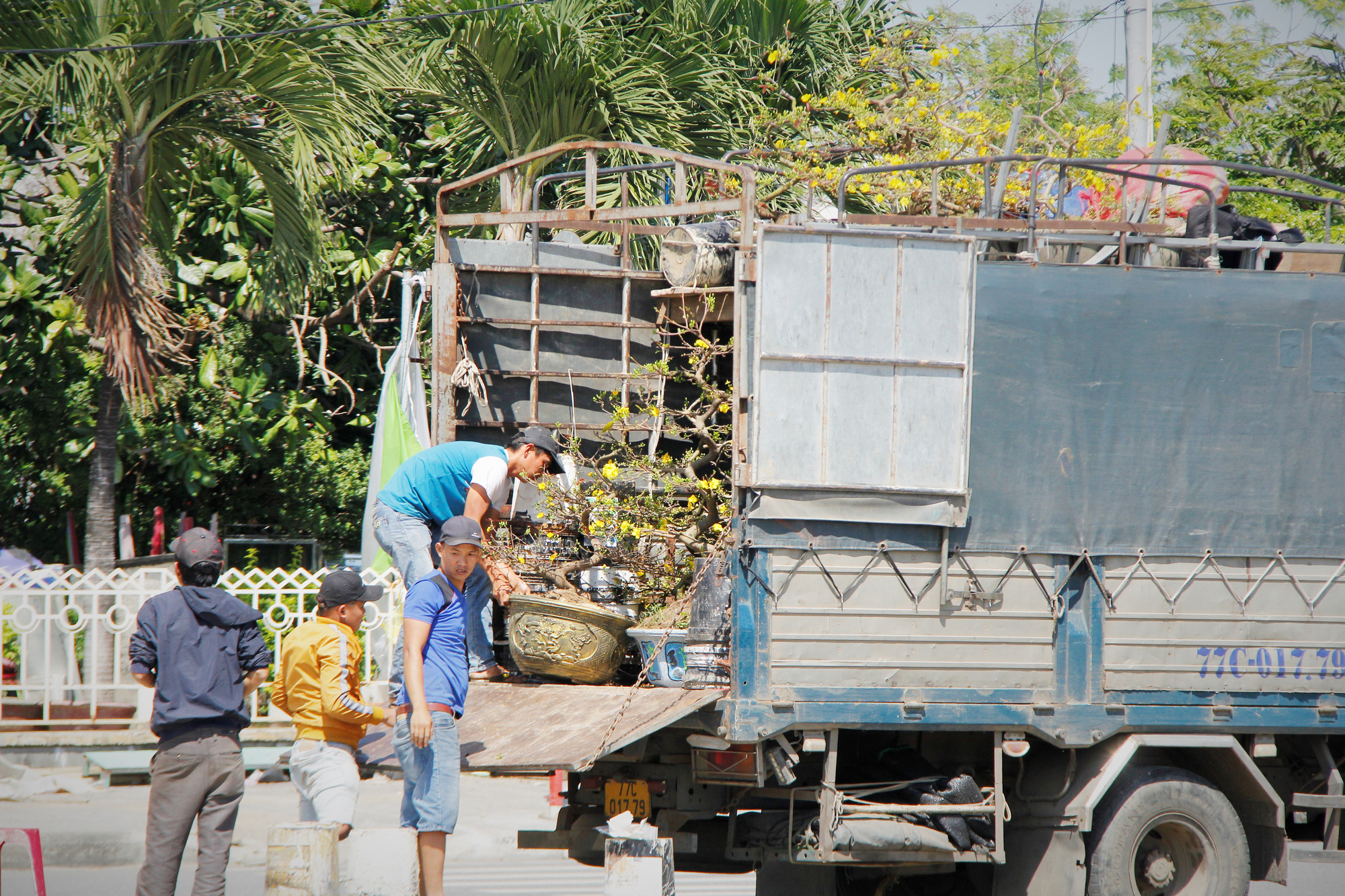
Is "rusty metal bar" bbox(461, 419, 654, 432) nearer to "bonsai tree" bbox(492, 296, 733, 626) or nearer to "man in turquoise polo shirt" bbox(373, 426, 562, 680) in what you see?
"bonsai tree" bbox(492, 296, 733, 626)

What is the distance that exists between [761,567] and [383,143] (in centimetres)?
828

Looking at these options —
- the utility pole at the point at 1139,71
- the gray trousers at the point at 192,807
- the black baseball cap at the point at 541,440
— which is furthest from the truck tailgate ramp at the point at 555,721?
the utility pole at the point at 1139,71

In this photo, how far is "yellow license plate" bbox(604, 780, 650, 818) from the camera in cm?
492

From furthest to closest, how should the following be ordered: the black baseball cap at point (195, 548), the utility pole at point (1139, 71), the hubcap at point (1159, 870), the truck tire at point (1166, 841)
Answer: the utility pole at point (1139, 71) → the hubcap at point (1159, 870) → the truck tire at point (1166, 841) → the black baseball cap at point (195, 548)

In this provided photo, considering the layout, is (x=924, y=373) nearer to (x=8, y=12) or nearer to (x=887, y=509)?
(x=887, y=509)

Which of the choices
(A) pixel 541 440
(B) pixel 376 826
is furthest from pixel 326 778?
(B) pixel 376 826

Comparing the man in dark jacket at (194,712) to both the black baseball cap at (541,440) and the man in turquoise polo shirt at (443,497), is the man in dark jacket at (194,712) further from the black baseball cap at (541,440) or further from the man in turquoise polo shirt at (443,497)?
the black baseball cap at (541,440)

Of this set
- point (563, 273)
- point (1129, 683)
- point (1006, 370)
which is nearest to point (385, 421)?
point (563, 273)

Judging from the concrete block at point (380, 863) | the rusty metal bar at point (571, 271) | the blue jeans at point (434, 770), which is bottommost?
the concrete block at point (380, 863)

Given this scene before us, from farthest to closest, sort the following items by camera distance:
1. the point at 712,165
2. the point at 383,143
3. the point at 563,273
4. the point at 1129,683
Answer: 1. the point at 383,143
2. the point at 563,273
3. the point at 712,165
4. the point at 1129,683

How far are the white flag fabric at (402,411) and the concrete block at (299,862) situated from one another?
3.39 m

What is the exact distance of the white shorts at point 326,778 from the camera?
15.8 ft

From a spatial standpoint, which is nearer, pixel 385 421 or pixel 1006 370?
pixel 1006 370

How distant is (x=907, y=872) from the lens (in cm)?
498
